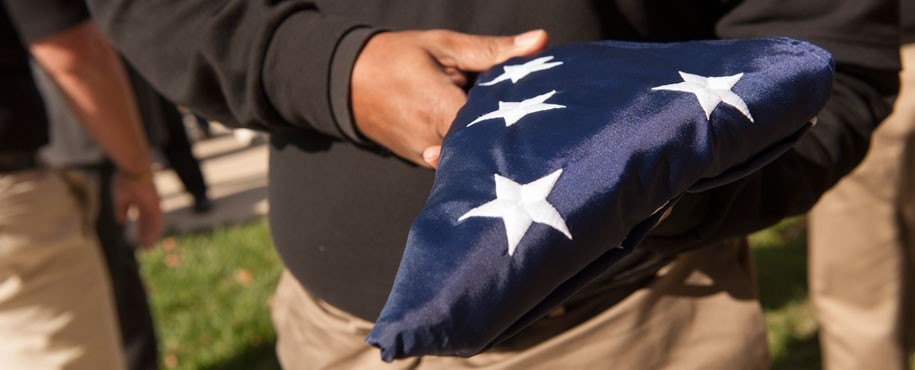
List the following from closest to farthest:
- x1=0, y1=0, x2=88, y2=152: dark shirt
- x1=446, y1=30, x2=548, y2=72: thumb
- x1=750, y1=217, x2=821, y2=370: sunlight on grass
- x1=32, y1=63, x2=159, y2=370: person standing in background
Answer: x1=446, y1=30, x2=548, y2=72: thumb → x1=0, y1=0, x2=88, y2=152: dark shirt → x1=32, y1=63, x2=159, y2=370: person standing in background → x1=750, y1=217, x2=821, y2=370: sunlight on grass

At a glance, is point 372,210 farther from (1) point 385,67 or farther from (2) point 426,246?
(2) point 426,246

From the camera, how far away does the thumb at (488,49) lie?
1213 mm

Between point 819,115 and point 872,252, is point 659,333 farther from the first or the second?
point 872,252

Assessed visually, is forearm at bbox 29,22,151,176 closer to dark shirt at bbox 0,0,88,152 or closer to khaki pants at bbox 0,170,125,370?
dark shirt at bbox 0,0,88,152

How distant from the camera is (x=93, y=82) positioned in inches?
98.7

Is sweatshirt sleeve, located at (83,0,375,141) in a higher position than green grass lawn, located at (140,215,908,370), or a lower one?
higher

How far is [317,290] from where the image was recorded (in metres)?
1.53

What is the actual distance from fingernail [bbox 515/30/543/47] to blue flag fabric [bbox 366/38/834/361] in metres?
0.06

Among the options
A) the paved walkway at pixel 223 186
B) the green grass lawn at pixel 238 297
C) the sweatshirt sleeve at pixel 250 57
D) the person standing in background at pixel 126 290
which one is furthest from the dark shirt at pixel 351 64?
the paved walkway at pixel 223 186

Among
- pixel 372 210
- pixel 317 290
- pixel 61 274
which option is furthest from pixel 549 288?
pixel 61 274

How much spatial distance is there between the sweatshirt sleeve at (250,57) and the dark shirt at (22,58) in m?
0.99

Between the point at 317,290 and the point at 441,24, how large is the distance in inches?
19.4

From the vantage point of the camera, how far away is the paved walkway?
5.95 meters

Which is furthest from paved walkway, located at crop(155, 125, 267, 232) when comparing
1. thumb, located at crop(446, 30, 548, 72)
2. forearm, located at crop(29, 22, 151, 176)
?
thumb, located at crop(446, 30, 548, 72)
